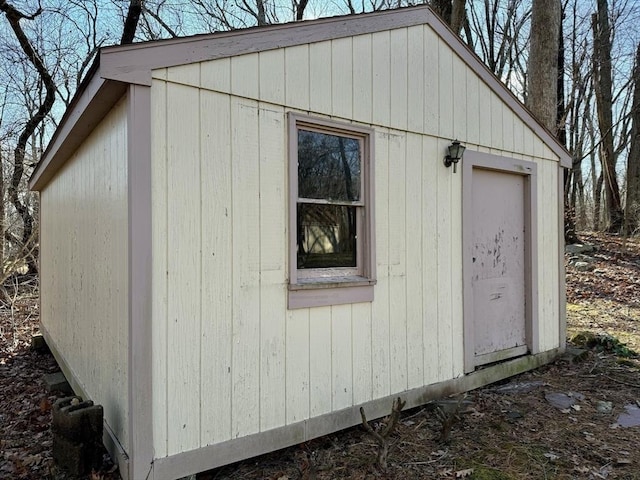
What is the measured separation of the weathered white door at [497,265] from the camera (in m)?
4.62

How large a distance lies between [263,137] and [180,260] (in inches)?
39.7

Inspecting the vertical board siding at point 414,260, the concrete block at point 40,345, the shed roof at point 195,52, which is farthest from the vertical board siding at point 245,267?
the concrete block at point 40,345

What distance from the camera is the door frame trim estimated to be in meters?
4.48

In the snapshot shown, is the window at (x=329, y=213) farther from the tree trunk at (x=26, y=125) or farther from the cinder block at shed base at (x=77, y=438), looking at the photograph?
the tree trunk at (x=26, y=125)

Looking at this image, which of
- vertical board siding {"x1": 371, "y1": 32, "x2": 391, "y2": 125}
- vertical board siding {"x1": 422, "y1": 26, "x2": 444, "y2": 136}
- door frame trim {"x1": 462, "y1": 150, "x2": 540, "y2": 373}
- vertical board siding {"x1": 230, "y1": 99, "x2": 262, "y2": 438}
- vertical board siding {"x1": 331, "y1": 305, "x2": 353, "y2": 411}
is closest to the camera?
vertical board siding {"x1": 230, "y1": 99, "x2": 262, "y2": 438}

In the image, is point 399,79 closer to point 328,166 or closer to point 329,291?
point 328,166

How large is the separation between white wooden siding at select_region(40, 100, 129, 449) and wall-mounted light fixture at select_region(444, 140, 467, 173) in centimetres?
284

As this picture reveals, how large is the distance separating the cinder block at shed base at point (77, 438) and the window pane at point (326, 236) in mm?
1718

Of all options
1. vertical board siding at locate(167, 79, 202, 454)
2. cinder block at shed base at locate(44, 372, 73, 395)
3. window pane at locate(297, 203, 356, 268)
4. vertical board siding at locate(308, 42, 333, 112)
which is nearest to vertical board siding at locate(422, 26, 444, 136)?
vertical board siding at locate(308, 42, 333, 112)

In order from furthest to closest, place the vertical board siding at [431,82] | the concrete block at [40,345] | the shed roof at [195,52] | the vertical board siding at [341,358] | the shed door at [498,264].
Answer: the concrete block at [40,345]
the shed door at [498,264]
the vertical board siding at [431,82]
the vertical board siding at [341,358]
the shed roof at [195,52]

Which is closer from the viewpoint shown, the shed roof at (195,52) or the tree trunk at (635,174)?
the shed roof at (195,52)

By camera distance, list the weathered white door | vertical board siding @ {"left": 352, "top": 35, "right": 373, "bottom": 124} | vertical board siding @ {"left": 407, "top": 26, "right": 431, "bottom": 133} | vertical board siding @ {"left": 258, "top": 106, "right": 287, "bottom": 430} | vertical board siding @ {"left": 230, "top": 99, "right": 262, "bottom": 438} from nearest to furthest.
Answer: vertical board siding @ {"left": 230, "top": 99, "right": 262, "bottom": 438}, vertical board siding @ {"left": 258, "top": 106, "right": 287, "bottom": 430}, vertical board siding @ {"left": 352, "top": 35, "right": 373, "bottom": 124}, vertical board siding @ {"left": 407, "top": 26, "right": 431, "bottom": 133}, the weathered white door

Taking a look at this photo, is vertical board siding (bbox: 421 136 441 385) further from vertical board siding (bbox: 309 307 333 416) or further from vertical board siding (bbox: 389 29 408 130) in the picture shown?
vertical board siding (bbox: 309 307 333 416)

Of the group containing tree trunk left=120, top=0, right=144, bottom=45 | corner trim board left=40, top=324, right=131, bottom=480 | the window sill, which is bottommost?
corner trim board left=40, top=324, right=131, bottom=480
